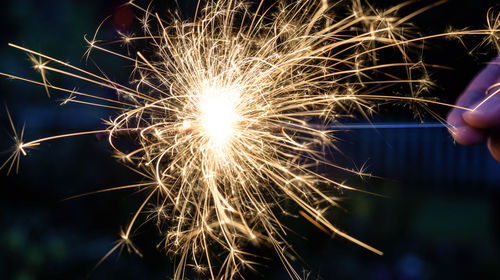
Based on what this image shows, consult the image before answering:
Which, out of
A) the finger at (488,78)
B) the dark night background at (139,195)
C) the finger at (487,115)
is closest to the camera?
the finger at (487,115)

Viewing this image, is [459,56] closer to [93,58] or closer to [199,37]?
[199,37]

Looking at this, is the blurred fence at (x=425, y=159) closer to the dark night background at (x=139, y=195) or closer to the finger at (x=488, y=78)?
the dark night background at (x=139, y=195)

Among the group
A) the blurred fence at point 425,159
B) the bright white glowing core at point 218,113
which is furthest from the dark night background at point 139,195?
the bright white glowing core at point 218,113

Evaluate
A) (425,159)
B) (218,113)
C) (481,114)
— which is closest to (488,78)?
(481,114)

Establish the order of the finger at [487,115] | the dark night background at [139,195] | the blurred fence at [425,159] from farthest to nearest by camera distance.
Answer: the blurred fence at [425,159]
the dark night background at [139,195]
the finger at [487,115]

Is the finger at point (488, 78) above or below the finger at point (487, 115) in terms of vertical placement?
above

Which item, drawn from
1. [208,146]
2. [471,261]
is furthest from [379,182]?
[208,146]

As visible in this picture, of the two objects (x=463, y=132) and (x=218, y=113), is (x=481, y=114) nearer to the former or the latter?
(x=463, y=132)
